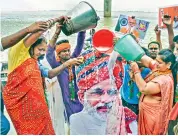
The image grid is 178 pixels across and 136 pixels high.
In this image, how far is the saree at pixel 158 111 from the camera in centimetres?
566

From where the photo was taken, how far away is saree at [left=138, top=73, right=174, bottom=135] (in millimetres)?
5656

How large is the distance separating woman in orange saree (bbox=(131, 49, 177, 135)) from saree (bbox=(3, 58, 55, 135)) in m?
0.81

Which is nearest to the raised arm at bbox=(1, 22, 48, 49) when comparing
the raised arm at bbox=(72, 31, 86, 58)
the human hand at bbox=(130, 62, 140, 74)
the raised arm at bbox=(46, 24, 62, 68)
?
the raised arm at bbox=(46, 24, 62, 68)

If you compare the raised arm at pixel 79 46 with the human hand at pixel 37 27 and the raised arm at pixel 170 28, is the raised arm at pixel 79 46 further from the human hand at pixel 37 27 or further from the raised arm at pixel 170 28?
the raised arm at pixel 170 28

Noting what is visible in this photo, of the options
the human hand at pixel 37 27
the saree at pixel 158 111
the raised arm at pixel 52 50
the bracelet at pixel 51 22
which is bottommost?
the saree at pixel 158 111

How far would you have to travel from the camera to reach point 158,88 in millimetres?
5664

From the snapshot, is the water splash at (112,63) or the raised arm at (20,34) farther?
the water splash at (112,63)

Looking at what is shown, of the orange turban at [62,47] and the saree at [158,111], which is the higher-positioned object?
the orange turban at [62,47]

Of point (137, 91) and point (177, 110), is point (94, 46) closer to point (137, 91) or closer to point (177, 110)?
point (137, 91)

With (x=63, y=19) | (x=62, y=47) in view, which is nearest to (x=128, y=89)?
(x=62, y=47)

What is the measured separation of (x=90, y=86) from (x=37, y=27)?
668 millimetres

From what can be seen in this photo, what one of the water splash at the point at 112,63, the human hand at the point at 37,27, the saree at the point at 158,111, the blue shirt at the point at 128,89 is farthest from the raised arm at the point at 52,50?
the saree at the point at 158,111

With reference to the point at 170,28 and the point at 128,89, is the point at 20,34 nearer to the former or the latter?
the point at 128,89

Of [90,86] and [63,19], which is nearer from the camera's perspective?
[63,19]
